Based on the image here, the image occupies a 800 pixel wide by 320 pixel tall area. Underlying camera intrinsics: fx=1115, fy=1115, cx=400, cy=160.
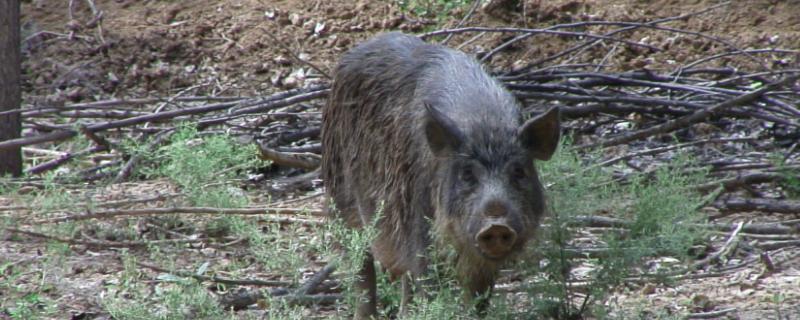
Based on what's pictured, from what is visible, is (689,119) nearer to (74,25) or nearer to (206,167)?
(206,167)

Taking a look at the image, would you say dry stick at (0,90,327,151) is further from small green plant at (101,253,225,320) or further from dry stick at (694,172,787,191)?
dry stick at (694,172,787,191)

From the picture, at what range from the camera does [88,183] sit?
805 centimetres

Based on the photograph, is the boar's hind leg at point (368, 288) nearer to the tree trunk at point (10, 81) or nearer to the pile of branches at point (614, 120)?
the pile of branches at point (614, 120)

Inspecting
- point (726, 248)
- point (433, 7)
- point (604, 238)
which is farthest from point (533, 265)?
point (433, 7)

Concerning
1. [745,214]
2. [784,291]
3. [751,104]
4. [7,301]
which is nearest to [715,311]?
[784,291]

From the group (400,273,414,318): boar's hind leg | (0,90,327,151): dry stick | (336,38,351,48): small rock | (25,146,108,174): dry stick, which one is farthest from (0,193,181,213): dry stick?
(336,38,351,48): small rock

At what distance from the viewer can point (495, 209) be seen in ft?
14.6

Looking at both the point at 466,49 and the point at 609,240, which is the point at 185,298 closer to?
the point at 609,240

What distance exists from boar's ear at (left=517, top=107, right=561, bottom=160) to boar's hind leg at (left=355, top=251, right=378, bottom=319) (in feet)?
4.30

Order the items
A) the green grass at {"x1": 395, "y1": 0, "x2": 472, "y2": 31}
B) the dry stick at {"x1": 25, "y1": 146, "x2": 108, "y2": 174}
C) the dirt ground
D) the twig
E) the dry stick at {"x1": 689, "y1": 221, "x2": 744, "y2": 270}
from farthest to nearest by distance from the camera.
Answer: the green grass at {"x1": 395, "y1": 0, "x2": 472, "y2": 31}, the dirt ground, the dry stick at {"x1": 25, "y1": 146, "x2": 108, "y2": 174}, the dry stick at {"x1": 689, "y1": 221, "x2": 744, "y2": 270}, the twig

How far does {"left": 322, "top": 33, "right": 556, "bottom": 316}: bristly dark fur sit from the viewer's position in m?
4.70

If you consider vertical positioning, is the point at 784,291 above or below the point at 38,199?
above

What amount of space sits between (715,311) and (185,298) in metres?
2.56

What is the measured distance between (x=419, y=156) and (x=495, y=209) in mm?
726
